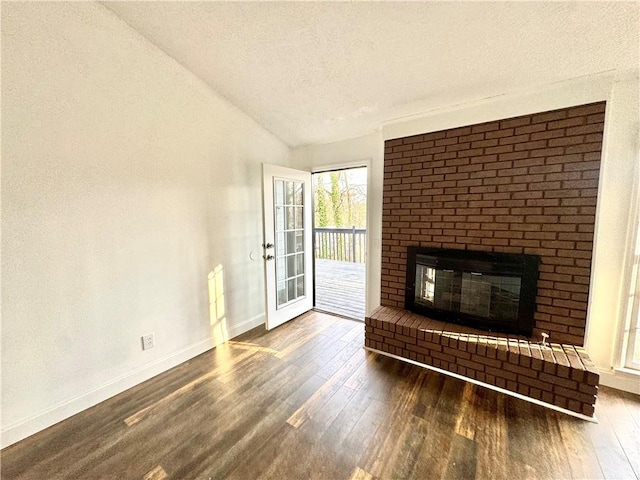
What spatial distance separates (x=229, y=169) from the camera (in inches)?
107

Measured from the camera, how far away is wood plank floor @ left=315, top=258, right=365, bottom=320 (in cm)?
369

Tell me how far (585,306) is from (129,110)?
3.72 meters

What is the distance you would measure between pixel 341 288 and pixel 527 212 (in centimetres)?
300

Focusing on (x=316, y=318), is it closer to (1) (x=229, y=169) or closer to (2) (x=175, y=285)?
(2) (x=175, y=285)

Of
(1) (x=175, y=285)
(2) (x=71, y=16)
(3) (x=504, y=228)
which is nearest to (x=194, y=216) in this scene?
(1) (x=175, y=285)

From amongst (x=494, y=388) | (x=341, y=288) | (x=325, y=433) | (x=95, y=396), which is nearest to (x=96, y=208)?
(x=95, y=396)

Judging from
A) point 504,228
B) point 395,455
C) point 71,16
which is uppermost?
point 71,16

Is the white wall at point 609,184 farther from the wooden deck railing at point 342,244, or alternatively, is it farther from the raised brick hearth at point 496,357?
the wooden deck railing at point 342,244

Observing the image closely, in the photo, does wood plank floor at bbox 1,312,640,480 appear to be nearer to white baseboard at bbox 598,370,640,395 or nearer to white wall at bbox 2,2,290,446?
white baseboard at bbox 598,370,640,395

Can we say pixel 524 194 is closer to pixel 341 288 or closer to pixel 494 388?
pixel 494 388

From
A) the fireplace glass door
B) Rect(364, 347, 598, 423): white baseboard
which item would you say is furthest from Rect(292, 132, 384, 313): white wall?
Rect(364, 347, 598, 423): white baseboard

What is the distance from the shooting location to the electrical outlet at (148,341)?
2.15 m

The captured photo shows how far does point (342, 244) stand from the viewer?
20.8 ft

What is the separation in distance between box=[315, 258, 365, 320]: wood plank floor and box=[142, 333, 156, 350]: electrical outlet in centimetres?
206
